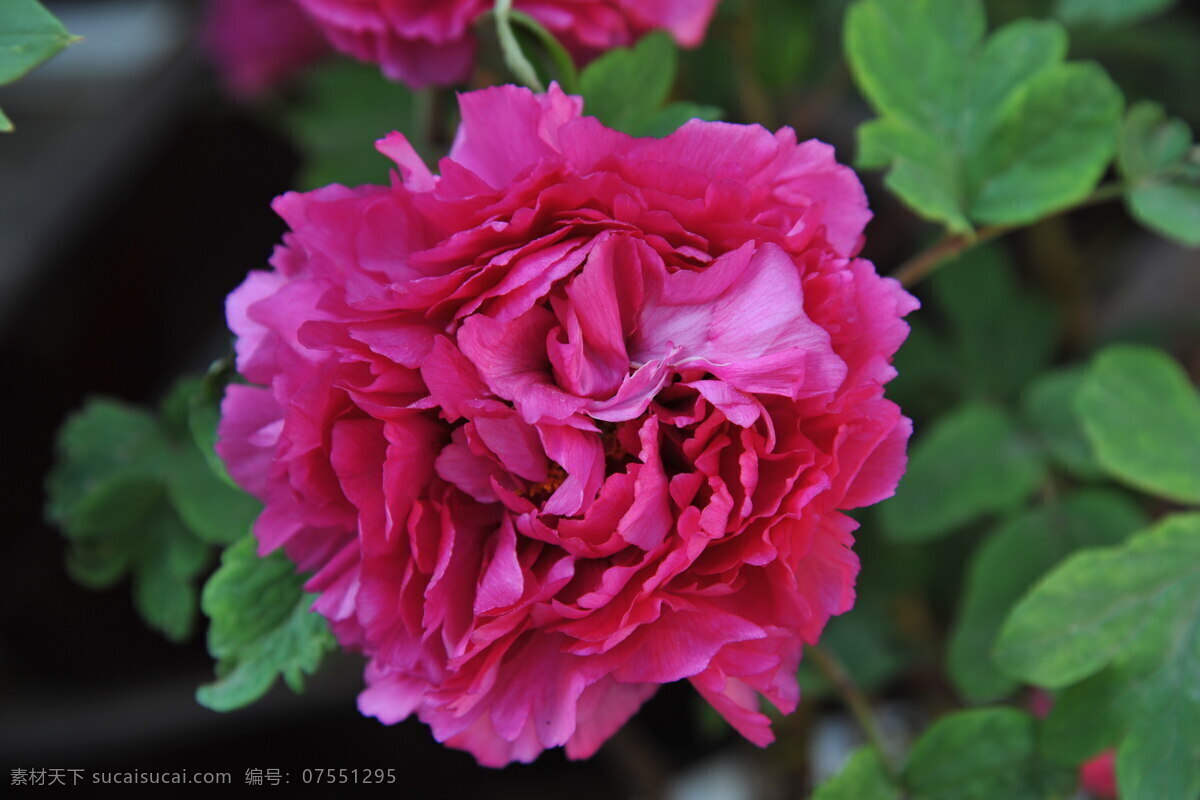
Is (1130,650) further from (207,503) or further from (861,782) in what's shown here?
(207,503)

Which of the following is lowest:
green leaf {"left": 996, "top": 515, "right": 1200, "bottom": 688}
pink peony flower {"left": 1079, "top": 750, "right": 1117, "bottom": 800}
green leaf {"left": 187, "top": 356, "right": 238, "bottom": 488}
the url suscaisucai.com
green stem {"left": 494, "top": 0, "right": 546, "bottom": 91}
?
the url suscaisucai.com

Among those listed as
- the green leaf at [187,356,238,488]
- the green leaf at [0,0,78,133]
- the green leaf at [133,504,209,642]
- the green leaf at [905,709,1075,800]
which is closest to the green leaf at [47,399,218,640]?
the green leaf at [133,504,209,642]

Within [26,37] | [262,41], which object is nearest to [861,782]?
[26,37]

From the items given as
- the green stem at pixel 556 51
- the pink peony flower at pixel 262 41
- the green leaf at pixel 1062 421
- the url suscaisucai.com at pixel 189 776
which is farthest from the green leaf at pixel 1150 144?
the url suscaisucai.com at pixel 189 776

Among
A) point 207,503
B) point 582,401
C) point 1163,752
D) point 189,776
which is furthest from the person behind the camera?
point 189,776

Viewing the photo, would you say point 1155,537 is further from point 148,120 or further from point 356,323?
point 148,120

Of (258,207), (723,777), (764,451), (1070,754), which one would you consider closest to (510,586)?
(764,451)

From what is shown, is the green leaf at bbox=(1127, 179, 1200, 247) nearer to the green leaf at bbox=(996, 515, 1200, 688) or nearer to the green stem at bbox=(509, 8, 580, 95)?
the green leaf at bbox=(996, 515, 1200, 688)
